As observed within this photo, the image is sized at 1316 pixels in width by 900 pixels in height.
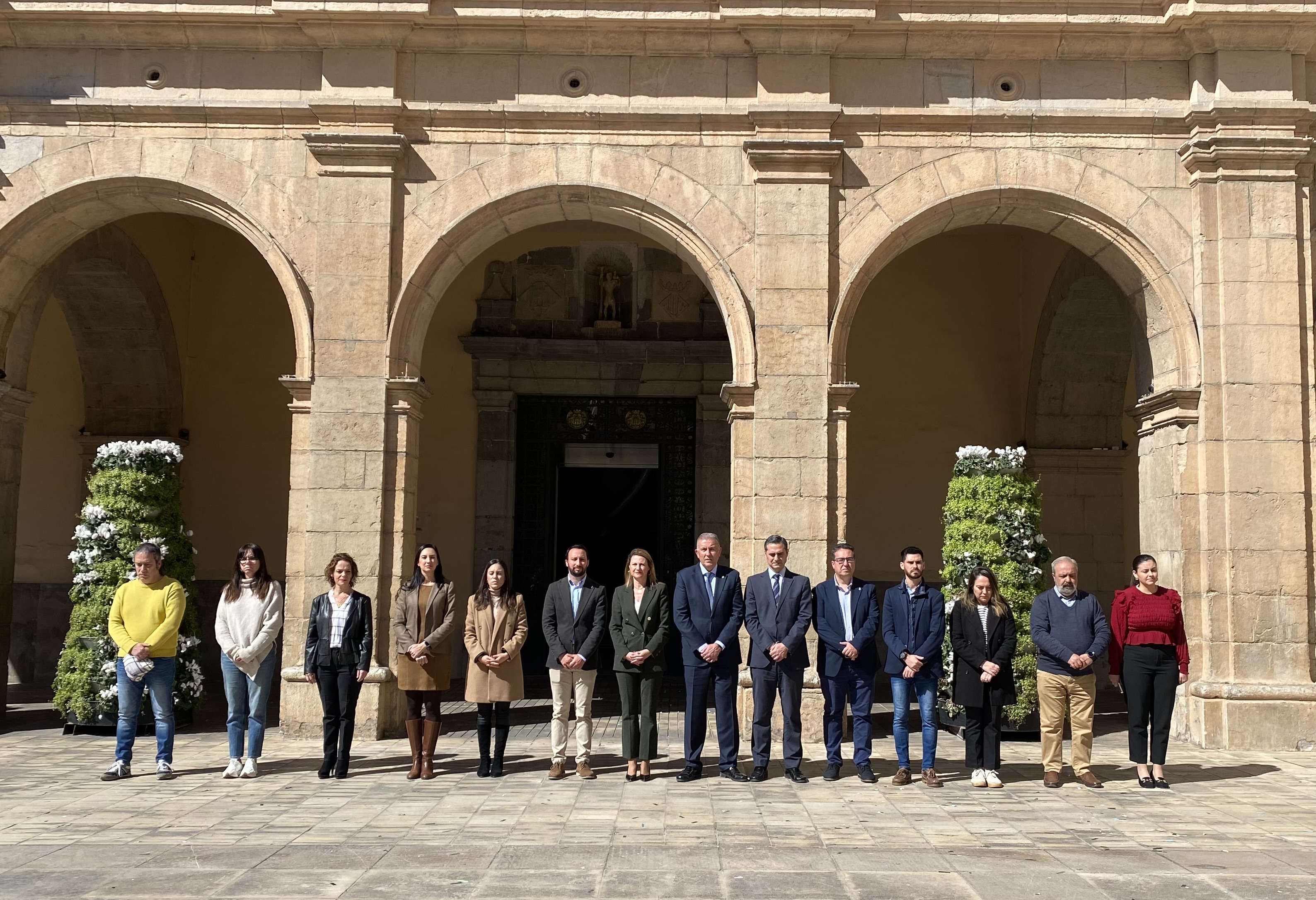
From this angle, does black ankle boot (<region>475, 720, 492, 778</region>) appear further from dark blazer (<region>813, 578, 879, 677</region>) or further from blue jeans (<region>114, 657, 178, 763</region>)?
dark blazer (<region>813, 578, 879, 677</region>)

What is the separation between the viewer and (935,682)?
784cm

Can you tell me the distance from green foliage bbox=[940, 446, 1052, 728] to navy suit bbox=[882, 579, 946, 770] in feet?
5.69

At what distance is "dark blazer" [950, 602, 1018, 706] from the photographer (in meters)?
7.69

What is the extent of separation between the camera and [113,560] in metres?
9.52

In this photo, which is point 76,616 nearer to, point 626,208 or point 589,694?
point 589,694

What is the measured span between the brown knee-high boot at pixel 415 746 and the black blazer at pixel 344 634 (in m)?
0.49

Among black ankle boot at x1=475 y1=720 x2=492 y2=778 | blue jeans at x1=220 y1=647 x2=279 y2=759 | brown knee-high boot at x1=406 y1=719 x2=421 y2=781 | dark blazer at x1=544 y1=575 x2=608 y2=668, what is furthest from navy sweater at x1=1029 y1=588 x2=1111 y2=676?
blue jeans at x1=220 y1=647 x2=279 y2=759

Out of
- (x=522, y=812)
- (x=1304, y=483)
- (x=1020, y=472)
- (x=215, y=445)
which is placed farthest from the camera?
(x=215, y=445)

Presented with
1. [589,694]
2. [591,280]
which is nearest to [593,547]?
[591,280]

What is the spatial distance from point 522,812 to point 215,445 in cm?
851

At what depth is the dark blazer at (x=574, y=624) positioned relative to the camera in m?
7.89

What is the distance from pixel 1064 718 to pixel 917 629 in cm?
107

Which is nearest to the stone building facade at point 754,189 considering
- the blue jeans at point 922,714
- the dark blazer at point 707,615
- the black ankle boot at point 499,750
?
the dark blazer at point 707,615

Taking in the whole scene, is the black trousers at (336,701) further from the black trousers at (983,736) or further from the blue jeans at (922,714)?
the black trousers at (983,736)
